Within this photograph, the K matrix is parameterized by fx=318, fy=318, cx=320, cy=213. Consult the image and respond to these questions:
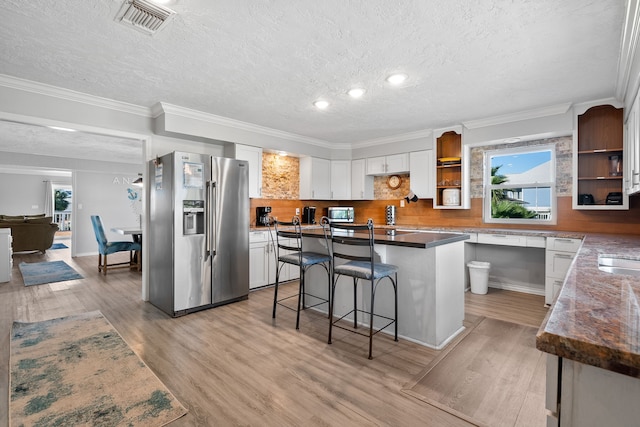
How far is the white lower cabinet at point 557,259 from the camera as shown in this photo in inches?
145

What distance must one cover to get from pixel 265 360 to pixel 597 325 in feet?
7.45

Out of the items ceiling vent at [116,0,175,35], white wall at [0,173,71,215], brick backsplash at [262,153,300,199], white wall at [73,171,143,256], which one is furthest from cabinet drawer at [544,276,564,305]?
white wall at [0,173,71,215]

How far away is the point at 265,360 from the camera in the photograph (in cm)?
256

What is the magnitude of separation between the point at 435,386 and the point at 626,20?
8.90 ft

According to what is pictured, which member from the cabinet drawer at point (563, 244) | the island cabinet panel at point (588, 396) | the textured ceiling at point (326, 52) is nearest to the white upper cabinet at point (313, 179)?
the textured ceiling at point (326, 52)

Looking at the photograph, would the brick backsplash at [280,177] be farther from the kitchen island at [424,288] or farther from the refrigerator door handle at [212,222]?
the kitchen island at [424,288]

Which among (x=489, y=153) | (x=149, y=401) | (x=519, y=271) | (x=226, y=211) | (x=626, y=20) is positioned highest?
(x=626, y=20)

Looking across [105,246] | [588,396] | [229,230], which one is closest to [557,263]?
[588,396]

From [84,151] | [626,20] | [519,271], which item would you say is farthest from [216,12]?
[84,151]

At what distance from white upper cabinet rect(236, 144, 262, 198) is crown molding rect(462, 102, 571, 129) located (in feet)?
10.3

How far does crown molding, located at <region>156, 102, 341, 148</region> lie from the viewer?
3895 mm

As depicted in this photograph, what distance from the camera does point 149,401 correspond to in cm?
202

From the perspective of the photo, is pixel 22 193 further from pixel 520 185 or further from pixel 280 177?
pixel 520 185

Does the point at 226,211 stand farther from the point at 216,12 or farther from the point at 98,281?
the point at 98,281
